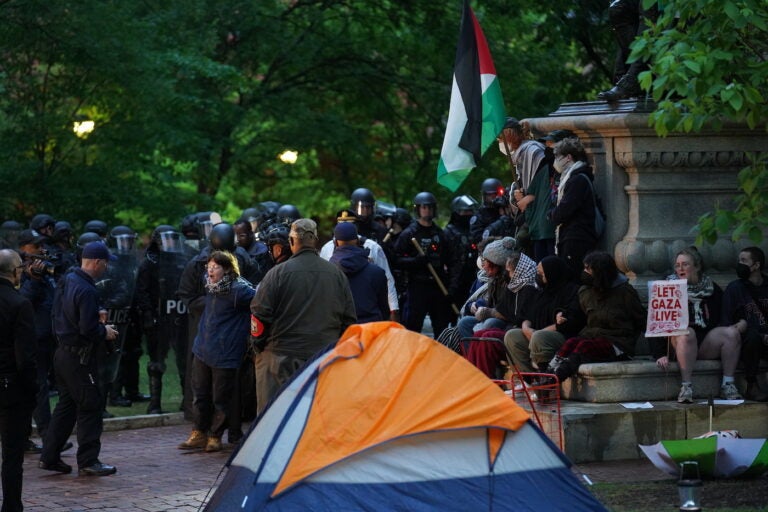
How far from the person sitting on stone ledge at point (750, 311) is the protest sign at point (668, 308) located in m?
0.62

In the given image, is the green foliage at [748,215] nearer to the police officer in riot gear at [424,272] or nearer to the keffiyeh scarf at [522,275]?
the keffiyeh scarf at [522,275]

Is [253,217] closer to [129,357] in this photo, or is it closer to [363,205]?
[363,205]

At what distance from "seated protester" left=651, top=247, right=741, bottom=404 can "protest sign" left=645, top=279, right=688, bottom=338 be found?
0.54 feet

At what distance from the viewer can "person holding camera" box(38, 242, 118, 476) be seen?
40.9 feet

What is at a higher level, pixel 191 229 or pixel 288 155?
pixel 288 155

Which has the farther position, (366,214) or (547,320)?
(366,214)

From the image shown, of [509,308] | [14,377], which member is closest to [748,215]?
[509,308]

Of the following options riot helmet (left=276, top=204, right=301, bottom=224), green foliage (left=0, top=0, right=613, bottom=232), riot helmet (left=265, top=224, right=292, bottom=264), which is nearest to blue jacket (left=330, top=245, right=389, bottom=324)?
riot helmet (left=265, top=224, right=292, bottom=264)

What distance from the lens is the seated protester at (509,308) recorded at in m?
13.0

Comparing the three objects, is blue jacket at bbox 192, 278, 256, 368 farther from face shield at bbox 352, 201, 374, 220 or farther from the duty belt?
face shield at bbox 352, 201, 374, 220

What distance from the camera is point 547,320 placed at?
501 inches

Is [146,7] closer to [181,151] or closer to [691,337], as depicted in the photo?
[181,151]

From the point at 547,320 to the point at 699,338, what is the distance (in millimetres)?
1255

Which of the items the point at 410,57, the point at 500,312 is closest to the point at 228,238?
the point at 500,312
